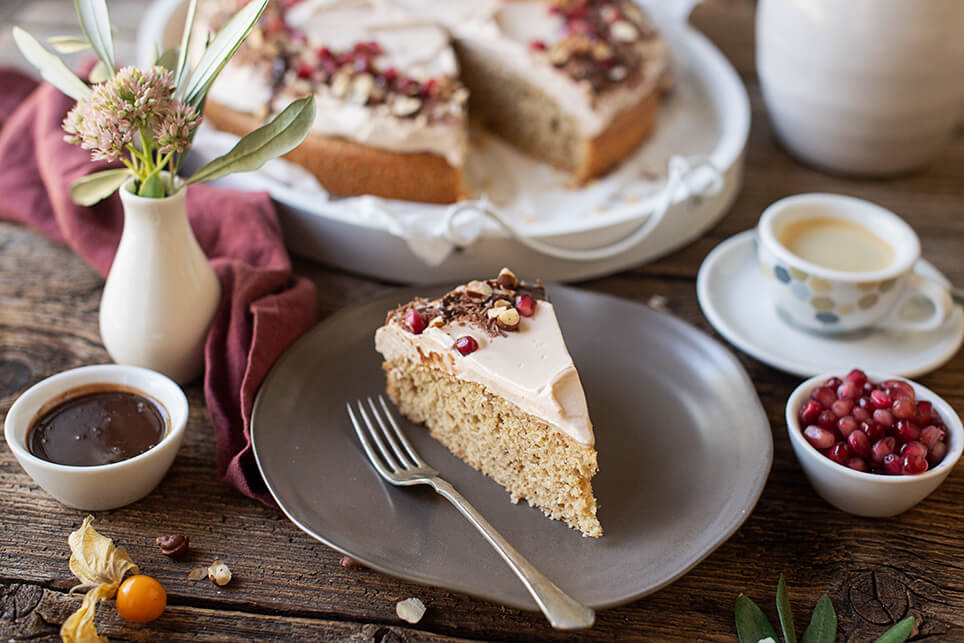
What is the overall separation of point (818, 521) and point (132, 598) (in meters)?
1.39

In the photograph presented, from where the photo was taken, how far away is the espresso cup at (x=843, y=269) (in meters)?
2.16

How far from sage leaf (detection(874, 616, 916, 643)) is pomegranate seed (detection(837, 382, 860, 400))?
49 cm

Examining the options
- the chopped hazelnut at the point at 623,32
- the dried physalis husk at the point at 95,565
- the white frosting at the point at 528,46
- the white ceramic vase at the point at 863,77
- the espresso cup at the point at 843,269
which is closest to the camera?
the dried physalis husk at the point at 95,565

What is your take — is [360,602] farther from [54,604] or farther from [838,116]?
[838,116]

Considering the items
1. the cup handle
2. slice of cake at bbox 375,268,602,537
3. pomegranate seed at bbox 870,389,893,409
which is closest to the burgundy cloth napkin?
slice of cake at bbox 375,268,602,537

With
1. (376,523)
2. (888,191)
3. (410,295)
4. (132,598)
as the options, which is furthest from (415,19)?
(132,598)

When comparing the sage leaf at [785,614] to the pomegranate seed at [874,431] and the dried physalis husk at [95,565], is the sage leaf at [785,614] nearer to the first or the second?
the pomegranate seed at [874,431]

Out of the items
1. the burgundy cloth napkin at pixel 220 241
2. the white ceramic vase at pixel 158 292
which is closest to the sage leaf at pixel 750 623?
the burgundy cloth napkin at pixel 220 241

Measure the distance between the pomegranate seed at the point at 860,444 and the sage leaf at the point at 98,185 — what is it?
66.6 inches

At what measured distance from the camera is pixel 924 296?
7.48 feet

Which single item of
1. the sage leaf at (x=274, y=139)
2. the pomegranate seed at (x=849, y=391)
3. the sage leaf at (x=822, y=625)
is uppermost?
the sage leaf at (x=274, y=139)

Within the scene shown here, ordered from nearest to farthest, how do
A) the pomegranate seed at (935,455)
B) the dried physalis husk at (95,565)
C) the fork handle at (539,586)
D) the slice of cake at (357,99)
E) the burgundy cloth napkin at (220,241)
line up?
1. the fork handle at (539,586)
2. the dried physalis husk at (95,565)
3. the pomegranate seed at (935,455)
4. the burgundy cloth napkin at (220,241)
5. the slice of cake at (357,99)

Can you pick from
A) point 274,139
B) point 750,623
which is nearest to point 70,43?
point 274,139

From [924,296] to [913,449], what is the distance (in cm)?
67
